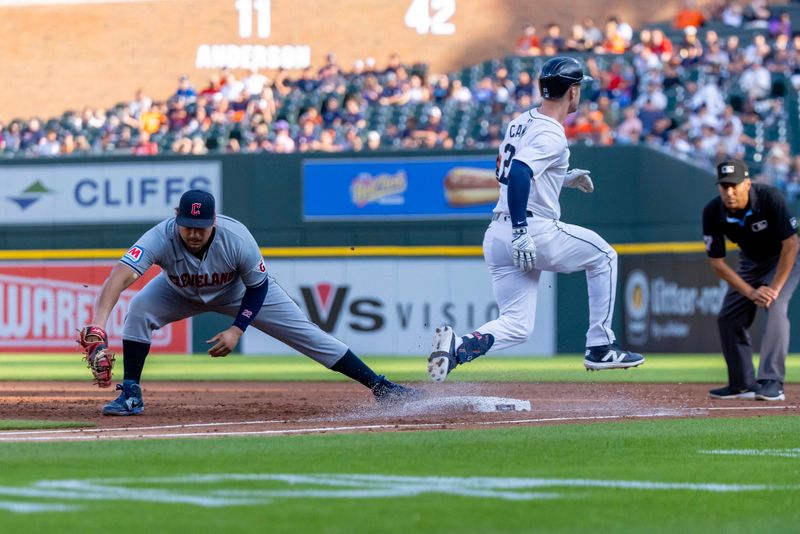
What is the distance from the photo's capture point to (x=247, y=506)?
479 cm

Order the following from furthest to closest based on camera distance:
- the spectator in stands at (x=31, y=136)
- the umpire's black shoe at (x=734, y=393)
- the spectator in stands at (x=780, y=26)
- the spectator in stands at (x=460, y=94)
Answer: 1. the spectator in stands at (x=31, y=136)
2. the spectator in stands at (x=460, y=94)
3. the spectator in stands at (x=780, y=26)
4. the umpire's black shoe at (x=734, y=393)

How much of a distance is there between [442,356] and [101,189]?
14.2m

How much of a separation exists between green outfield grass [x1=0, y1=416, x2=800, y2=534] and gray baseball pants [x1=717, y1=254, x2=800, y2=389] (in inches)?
115

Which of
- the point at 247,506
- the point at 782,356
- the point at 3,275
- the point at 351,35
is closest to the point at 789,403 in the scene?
the point at 782,356

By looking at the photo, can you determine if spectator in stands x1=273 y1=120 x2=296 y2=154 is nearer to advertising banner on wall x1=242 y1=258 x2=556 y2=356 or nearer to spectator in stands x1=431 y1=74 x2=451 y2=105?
advertising banner on wall x1=242 y1=258 x2=556 y2=356

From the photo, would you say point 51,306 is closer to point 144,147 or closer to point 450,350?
point 144,147

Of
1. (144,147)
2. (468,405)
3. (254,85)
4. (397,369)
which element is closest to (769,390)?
(468,405)

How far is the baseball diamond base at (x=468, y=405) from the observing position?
9.38 m

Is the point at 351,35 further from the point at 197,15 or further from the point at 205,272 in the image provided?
the point at 205,272

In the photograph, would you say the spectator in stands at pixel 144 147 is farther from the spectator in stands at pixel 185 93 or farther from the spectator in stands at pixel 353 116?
the spectator in stands at pixel 353 116

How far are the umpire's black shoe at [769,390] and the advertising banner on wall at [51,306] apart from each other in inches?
478

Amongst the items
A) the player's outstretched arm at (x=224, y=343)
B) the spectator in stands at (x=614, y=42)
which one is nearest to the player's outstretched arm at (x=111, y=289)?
the player's outstretched arm at (x=224, y=343)

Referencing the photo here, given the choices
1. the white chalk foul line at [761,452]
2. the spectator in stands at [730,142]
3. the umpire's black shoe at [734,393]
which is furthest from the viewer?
the spectator in stands at [730,142]

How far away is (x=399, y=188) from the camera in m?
20.9
